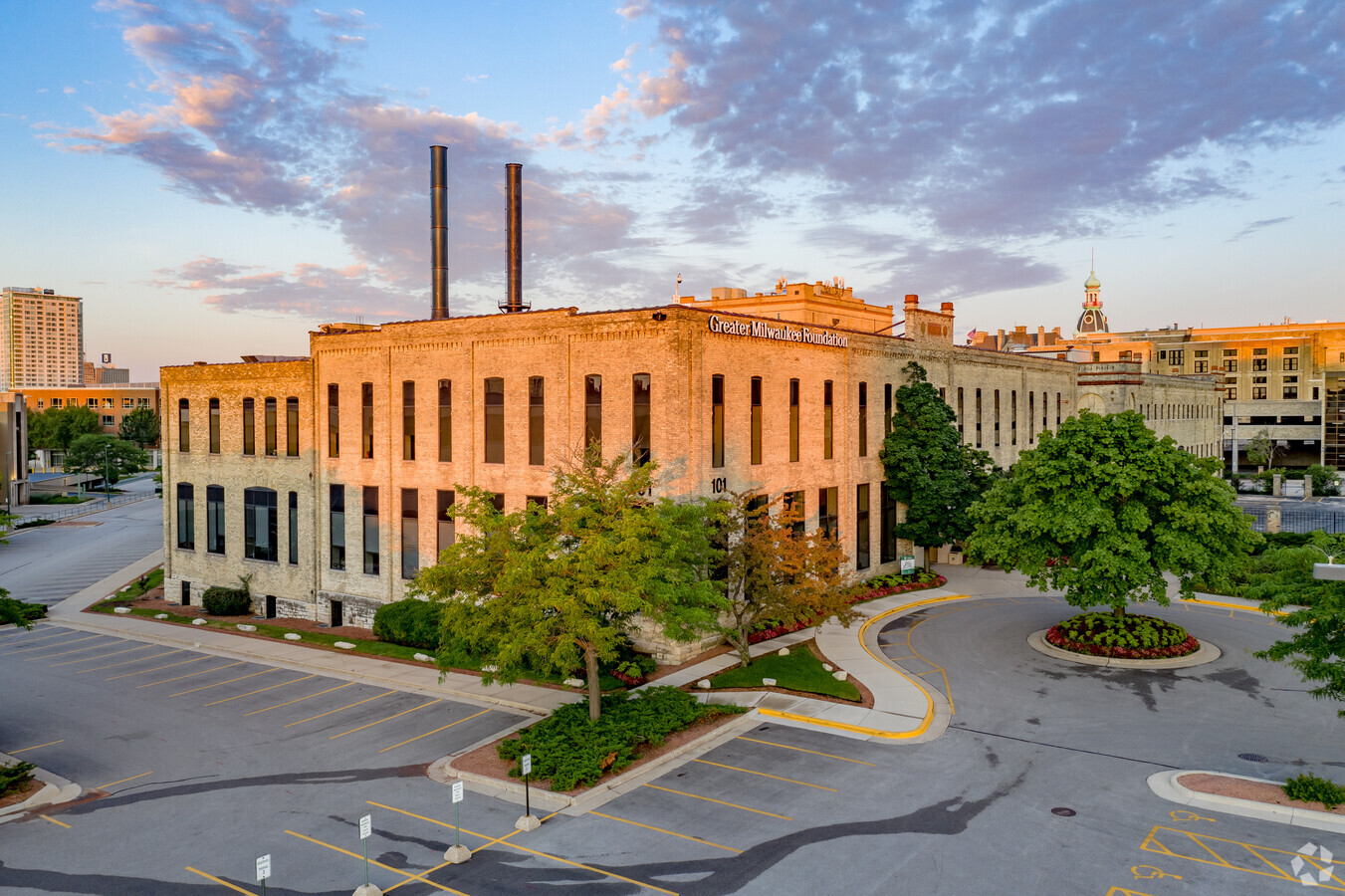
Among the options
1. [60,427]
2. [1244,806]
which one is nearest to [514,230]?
[1244,806]

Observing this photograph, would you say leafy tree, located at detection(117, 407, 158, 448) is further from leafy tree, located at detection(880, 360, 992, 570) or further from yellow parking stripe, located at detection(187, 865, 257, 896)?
yellow parking stripe, located at detection(187, 865, 257, 896)

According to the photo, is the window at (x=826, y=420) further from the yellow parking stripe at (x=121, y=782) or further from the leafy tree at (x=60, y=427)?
the leafy tree at (x=60, y=427)

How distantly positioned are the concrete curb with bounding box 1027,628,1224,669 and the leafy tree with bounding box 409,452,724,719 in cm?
1546

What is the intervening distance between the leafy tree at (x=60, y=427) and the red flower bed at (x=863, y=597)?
148053 millimetres

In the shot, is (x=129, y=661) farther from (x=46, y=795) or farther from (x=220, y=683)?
(x=46, y=795)

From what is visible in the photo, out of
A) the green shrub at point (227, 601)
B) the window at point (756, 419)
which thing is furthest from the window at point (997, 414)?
the green shrub at point (227, 601)

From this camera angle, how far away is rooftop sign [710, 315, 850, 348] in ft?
119

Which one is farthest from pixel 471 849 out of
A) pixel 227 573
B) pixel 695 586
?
pixel 227 573

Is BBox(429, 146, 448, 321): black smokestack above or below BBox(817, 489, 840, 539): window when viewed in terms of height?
above

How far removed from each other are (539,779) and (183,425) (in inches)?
1557

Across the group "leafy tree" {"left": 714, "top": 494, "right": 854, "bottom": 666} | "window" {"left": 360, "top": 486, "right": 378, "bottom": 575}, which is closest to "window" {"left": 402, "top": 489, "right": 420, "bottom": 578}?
"window" {"left": 360, "top": 486, "right": 378, "bottom": 575}

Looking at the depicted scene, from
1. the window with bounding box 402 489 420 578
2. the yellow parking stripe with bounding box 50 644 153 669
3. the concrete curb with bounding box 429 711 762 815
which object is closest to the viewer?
the concrete curb with bounding box 429 711 762 815

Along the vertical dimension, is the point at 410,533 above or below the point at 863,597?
above

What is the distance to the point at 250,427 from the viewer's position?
4819cm
